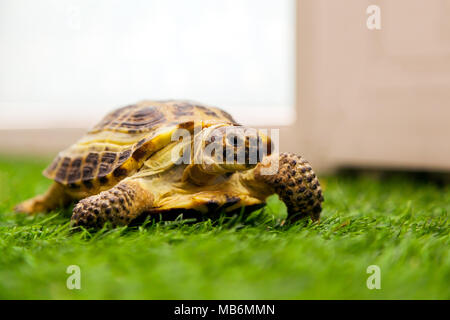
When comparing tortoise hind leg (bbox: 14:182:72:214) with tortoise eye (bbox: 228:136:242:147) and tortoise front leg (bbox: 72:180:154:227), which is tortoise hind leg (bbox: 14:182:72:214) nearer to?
tortoise front leg (bbox: 72:180:154:227)

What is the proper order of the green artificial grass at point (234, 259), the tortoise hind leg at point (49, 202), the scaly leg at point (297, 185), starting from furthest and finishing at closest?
the tortoise hind leg at point (49, 202) < the scaly leg at point (297, 185) < the green artificial grass at point (234, 259)

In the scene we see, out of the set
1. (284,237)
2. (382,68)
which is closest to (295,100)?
(382,68)

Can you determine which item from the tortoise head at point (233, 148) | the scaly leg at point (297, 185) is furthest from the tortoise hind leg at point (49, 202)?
the scaly leg at point (297, 185)

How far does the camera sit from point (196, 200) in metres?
1.52

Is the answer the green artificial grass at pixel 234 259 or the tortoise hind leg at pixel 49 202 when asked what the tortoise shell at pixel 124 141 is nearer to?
the tortoise hind leg at pixel 49 202

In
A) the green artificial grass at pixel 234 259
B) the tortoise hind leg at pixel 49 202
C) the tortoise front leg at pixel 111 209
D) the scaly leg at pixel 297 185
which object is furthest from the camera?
the tortoise hind leg at pixel 49 202

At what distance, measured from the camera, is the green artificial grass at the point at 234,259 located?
3.02 ft

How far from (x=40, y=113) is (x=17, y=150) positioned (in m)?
0.54

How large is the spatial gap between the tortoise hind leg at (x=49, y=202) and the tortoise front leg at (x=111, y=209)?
55 centimetres

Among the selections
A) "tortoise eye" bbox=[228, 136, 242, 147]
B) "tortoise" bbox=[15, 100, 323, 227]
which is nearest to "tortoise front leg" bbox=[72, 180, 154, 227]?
"tortoise" bbox=[15, 100, 323, 227]

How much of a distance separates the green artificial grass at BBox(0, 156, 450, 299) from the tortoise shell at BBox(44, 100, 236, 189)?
0.21 m

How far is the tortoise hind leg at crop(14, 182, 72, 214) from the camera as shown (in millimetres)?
1958

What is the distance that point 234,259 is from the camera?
108 cm

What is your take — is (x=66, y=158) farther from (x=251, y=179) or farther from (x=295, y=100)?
(x=295, y=100)
